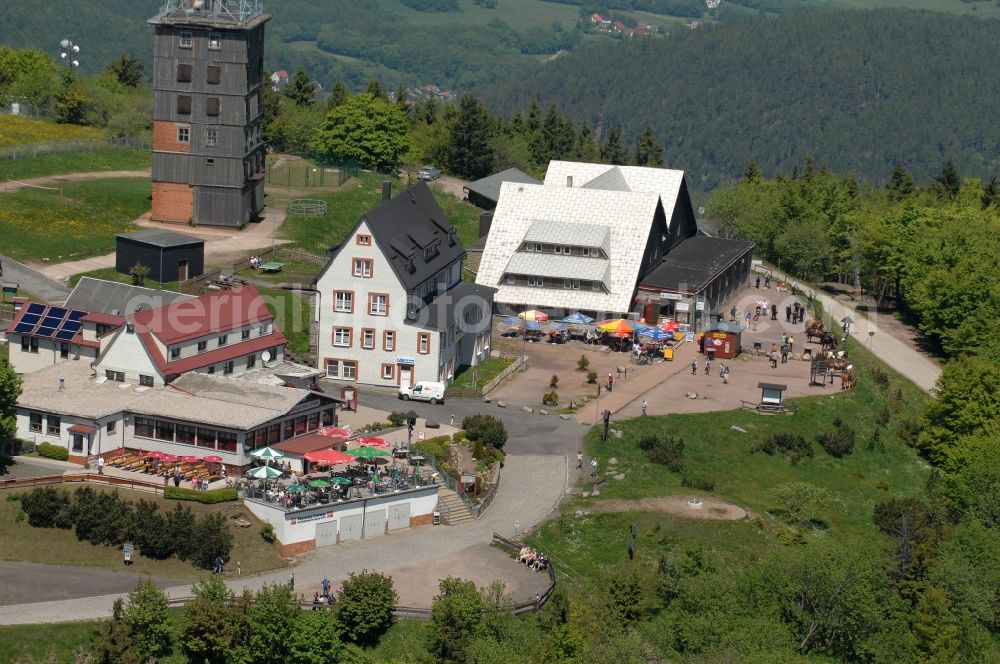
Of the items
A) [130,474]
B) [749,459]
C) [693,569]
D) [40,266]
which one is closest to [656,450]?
[749,459]

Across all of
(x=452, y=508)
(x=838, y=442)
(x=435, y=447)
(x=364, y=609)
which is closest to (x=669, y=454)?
(x=838, y=442)

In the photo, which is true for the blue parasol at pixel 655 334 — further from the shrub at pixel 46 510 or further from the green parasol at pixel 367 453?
the shrub at pixel 46 510

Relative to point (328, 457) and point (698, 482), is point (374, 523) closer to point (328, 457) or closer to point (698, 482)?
point (328, 457)

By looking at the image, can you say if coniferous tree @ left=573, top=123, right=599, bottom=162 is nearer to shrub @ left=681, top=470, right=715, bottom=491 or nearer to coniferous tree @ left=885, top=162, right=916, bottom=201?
coniferous tree @ left=885, top=162, right=916, bottom=201

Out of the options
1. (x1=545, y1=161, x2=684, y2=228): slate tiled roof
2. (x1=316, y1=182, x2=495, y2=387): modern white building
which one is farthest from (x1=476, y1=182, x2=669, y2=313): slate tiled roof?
(x1=316, y1=182, x2=495, y2=387): modern white building

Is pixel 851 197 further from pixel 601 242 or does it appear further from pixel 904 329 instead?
pixel 601 242

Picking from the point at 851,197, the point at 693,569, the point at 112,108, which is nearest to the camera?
the point at 693,569
